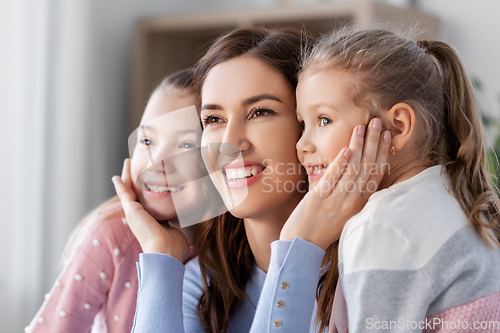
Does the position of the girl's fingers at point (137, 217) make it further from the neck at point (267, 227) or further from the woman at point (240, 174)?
the neck at point (267, 227)

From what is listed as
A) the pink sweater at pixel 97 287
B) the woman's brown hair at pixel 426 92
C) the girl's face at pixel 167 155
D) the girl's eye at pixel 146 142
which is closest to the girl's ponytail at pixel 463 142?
the woman's brown hair at pixel 426 92

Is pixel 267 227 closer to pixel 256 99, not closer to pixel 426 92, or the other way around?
pixel 256 99

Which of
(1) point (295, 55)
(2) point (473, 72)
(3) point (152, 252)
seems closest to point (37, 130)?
(3) point (152, 252)

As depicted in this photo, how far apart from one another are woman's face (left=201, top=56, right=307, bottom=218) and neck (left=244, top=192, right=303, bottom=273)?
47 millimetres

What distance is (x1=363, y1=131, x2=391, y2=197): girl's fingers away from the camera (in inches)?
31.1

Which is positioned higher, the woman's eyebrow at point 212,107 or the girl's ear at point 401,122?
the girl's ear at point 401,122

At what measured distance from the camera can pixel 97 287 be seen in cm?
107

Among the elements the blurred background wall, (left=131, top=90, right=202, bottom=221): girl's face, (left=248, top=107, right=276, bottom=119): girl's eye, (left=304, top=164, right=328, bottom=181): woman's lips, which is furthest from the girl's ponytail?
the blurred background wall

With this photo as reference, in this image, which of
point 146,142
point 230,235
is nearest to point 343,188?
point 230,235

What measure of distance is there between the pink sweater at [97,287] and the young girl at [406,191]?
468mm

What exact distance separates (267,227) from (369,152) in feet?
1.07

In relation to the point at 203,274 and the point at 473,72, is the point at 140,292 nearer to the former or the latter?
the point at 203,274

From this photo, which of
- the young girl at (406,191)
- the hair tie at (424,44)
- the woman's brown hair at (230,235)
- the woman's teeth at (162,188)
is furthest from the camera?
the woman's teeth at (162,188)

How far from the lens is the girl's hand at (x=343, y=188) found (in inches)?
31.0
